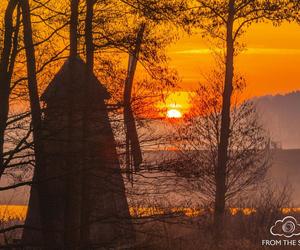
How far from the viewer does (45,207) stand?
1794 centimetres

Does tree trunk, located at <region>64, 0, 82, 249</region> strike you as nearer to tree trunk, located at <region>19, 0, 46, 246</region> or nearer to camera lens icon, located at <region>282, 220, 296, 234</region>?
tree trunk, located at <region>19, 0, 46, 246</region>

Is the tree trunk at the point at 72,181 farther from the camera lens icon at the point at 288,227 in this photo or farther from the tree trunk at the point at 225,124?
the camera lens icon at the point at 288,227

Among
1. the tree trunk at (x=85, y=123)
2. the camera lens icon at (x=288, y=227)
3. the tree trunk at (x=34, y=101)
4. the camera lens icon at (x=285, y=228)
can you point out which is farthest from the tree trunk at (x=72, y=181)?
the camera lens icon at (x=288, y=227)

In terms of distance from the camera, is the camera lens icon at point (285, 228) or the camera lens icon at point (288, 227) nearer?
the camera lens icon at point (285, 228)

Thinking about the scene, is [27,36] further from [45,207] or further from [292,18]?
[292,18]

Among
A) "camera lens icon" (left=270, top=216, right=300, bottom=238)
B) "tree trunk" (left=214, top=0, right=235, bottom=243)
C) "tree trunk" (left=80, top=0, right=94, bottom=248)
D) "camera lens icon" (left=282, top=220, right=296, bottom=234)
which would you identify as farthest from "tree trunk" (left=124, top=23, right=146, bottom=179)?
"camera lens icon" (left=282, top=220, right=296, bottom=234)

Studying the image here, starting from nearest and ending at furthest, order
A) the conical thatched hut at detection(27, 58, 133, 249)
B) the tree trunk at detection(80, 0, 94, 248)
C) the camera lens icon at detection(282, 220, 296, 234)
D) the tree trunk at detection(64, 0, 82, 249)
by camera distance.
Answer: the conical thatched hut at detection(27, 58, 133, 249)
the tree trunk at detection(64, 0, 82, 249)
the tree trunk at detection(80, 0, 94, 248)
the camera lens icon at detection(282, 220, 296, 234)

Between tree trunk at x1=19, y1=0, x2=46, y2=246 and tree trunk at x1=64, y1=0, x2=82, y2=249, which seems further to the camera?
tree trunk at x1=64, y1=0, x2=82, y2=249

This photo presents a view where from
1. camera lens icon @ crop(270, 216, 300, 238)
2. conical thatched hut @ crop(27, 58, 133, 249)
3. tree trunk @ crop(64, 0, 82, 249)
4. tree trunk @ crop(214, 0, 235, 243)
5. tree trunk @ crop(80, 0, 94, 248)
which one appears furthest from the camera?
camera lens icon @ crop(270, 216, 300, 238)

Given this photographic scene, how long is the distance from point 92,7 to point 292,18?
1011 centimetres

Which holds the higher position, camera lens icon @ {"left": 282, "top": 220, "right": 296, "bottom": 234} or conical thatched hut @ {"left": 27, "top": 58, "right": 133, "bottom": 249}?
conical thatched hut @ {"left": 27, "top": 58, "right": 133, "bottom": 249}

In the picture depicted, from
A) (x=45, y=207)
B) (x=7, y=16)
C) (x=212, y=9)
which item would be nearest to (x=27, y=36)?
(x=7, y=16)

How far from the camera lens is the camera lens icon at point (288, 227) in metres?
31.3

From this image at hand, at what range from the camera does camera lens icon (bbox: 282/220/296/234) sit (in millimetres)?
31345
